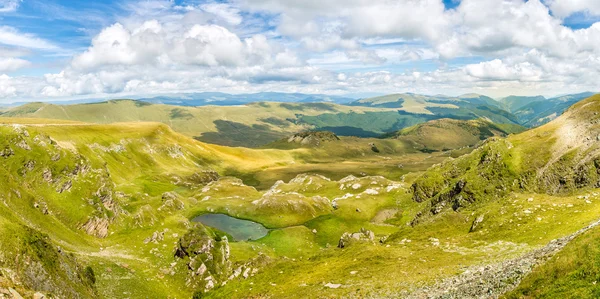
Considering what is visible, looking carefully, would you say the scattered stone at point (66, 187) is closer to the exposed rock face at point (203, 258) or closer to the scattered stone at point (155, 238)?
the scattered stone at point (155, 238)

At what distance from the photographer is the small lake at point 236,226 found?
403 feet

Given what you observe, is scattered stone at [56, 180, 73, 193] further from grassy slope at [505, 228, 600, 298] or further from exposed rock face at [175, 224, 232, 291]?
grassy slope at [505, 228, 600, 298]

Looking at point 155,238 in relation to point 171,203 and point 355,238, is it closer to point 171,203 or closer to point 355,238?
point 171,203

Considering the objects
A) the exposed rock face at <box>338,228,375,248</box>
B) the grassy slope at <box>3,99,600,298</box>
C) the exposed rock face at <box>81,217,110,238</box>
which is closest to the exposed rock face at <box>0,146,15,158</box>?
the grassy slope at <box>3,99,600,298</box>

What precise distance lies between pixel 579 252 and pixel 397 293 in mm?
18969

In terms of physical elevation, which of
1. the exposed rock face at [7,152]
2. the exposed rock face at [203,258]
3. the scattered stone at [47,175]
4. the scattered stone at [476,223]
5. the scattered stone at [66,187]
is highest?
the exposed rock face at [7,152]

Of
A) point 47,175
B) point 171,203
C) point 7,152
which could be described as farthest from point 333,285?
point 7,152

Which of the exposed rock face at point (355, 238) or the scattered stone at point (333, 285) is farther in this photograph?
the exposed rock face at point (355, 238)

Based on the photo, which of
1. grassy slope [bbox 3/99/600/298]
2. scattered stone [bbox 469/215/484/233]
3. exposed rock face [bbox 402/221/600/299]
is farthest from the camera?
scattered stone [bbox 469/215/484/233]

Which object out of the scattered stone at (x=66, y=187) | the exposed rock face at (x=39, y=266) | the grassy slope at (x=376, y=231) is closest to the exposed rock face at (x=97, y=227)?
the grassy slope at (x=376, y=231)

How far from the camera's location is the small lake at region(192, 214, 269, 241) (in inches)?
4840

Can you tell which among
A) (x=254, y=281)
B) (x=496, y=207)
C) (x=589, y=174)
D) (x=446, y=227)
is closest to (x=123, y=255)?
(x=254, y=281)

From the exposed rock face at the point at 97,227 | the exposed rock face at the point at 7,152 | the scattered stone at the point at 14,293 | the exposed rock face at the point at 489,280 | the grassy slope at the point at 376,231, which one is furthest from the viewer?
the exposed rock face at the point at 7,152

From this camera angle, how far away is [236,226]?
133 m
